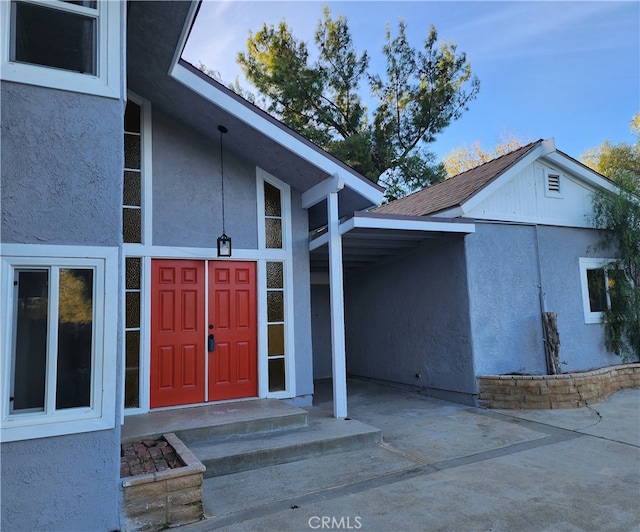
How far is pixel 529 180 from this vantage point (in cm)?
780

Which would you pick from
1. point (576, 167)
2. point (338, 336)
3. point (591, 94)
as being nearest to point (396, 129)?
point (591, 94)

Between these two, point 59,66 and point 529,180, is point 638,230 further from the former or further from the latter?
point 59,66

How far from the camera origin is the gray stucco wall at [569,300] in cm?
767

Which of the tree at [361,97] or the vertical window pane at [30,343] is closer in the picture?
the vertical window pane at [30,343]

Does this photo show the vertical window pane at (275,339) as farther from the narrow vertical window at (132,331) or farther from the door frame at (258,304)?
the narrow vertical window at (132,331)

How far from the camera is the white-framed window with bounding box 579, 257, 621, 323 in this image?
805cm

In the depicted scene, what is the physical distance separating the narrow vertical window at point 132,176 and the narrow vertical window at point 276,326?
199 centimetres

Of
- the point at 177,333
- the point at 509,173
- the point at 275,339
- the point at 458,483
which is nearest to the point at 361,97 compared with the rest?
the point at 509,173

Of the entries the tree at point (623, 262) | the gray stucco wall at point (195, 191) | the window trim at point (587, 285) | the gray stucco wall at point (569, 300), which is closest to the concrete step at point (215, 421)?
the gray stucco wall at point (195, 191)

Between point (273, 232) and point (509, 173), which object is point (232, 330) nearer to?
point (273, 232)

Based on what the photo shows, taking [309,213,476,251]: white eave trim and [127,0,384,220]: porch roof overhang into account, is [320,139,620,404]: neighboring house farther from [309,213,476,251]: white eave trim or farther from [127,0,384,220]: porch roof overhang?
[127,0,384,220]: porch roof overhang

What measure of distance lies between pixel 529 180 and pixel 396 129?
29.9 feet

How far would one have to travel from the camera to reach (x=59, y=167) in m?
3.26

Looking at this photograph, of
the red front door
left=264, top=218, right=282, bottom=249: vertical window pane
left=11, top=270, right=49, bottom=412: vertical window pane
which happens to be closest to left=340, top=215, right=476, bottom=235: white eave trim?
left=264, top=218, right=282, bottom=249: vertical window pane
